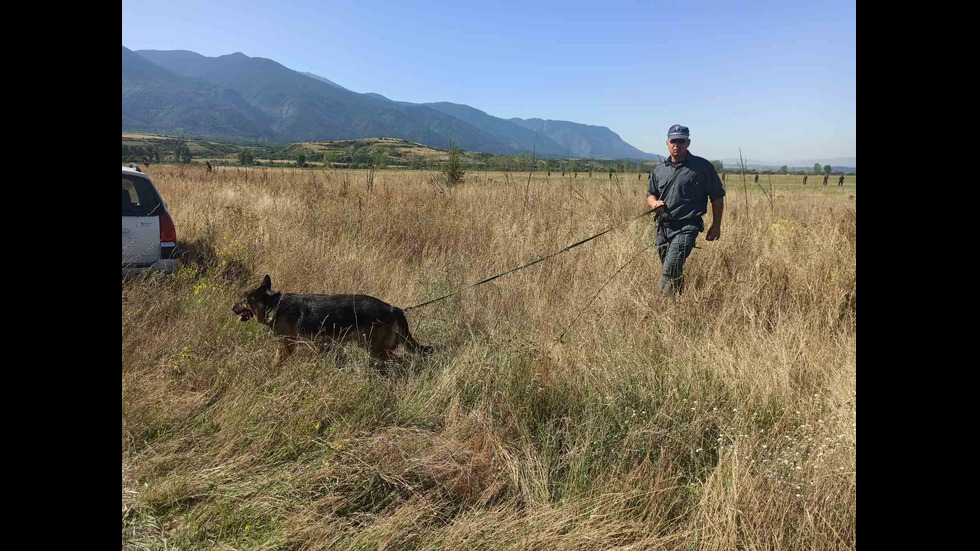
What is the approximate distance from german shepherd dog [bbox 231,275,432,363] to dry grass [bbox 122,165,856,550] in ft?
0.58

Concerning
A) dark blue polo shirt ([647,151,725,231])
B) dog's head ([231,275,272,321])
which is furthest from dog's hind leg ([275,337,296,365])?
dark blue polo shirt ([647,151,725,231])

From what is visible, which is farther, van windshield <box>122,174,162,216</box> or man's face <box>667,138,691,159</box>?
van windshield <box>122,174,162,216</box>

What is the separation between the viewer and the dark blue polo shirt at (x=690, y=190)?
502 cm

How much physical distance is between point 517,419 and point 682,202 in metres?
3.27

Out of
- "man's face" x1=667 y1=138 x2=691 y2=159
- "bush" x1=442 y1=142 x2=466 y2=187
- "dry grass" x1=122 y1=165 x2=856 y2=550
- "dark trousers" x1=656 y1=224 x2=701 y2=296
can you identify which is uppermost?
"bush" x1=442 y1=142 x2=466 y2=187

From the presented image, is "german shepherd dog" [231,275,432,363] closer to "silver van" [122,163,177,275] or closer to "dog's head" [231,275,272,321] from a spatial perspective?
"dog's head" [231,275,272,321]

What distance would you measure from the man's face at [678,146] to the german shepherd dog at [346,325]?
130 inches

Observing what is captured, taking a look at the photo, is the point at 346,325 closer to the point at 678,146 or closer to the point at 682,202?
the point at 682,202

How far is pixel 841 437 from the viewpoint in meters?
2.31

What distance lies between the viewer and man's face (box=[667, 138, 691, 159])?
5.05m

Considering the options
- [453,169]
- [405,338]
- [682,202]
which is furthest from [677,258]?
[453,169]
